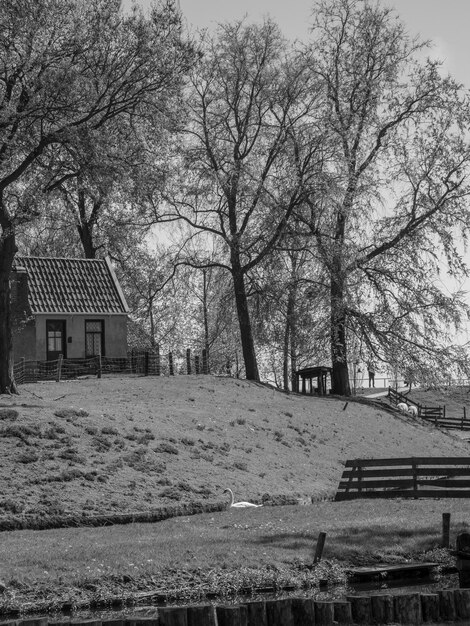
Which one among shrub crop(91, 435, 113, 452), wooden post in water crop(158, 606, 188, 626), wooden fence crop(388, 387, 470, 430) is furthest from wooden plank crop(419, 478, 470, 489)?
wooden fence crop(388, 387, 470, 430)

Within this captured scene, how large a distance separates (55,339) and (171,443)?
2465 centimetres

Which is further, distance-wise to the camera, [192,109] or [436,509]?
[192,109]

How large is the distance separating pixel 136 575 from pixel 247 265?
4006 cm

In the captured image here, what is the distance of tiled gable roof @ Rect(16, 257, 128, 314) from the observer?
6259 centimetres

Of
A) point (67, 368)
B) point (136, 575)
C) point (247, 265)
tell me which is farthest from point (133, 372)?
point (136, 575)

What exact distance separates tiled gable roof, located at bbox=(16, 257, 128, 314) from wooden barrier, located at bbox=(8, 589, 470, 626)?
1793 inches

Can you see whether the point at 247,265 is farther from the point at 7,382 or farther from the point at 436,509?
the point at 436,509

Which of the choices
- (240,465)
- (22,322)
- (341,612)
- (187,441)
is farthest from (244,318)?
(341,612)

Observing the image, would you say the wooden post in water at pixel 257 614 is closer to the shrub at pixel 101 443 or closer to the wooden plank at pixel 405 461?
the wooden plank at pixel 405 461

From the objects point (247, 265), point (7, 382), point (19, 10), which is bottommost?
point (7, 382)

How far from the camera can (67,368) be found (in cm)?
6012

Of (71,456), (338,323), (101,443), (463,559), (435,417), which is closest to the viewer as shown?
(463,559)

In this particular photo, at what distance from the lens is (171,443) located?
39.5 meters

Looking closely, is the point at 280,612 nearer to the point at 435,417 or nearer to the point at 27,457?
the point at 27,457
